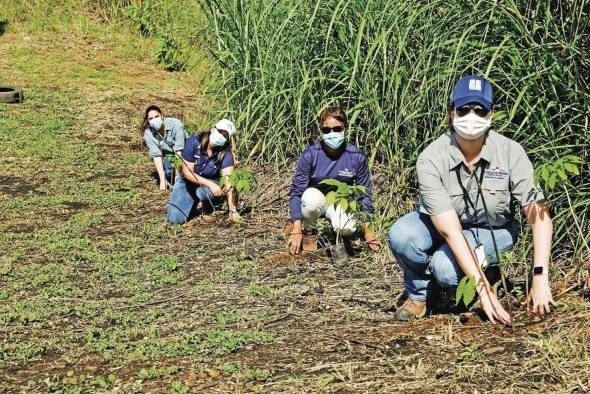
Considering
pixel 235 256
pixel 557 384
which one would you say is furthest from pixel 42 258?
pixel 557 384

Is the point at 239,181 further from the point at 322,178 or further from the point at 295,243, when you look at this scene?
the point at 295,243

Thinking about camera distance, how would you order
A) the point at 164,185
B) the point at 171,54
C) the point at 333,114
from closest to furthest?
the point at 333,114 < the point at 164,185 < the point at 171,54

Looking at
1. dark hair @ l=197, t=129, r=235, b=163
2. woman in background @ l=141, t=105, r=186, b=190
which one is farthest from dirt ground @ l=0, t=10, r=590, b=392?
dark hair @ l=197, t=129, r=235, b=163

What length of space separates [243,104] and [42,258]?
2.21 m

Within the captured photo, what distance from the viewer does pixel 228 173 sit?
7605 mm

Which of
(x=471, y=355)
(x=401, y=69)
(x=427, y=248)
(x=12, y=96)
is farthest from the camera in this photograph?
(x=12, y=96)

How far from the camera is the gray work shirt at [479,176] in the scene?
14.1ft

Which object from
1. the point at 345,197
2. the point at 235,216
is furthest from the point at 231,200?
the point at 345,197

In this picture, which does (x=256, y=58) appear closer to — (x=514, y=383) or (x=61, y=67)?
(x=514, y=383)

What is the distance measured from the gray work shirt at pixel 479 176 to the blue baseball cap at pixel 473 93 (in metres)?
0.19

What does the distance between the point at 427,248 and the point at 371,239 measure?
1.44 meters

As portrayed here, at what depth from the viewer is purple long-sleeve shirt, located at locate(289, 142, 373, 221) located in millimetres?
6172

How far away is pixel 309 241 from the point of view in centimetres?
623

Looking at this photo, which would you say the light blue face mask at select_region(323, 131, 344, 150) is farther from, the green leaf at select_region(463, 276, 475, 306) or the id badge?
the green leaf at select_region(463, 276, 475, 306)
